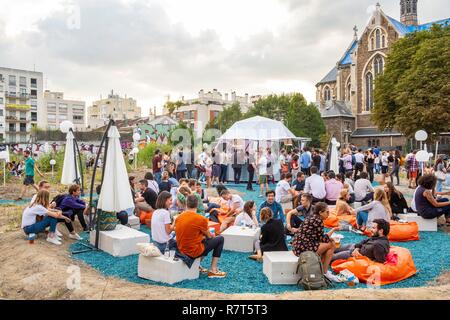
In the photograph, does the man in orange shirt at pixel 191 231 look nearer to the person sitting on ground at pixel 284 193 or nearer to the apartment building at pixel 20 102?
the person sitting on ground at pixel 284 193

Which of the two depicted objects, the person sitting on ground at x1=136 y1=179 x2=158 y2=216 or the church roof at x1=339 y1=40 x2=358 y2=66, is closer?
the person sitting on ground at x1=136 y1=179 x2=158 y2=216

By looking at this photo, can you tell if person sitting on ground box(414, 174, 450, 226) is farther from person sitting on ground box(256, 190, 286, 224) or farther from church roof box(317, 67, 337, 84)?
church roof box(317, 67, 337, 84)

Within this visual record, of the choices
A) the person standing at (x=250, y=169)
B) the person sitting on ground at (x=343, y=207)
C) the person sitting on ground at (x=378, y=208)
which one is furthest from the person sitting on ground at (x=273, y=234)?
the person standing at (x=250, y=169)

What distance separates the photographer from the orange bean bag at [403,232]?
8461 mm

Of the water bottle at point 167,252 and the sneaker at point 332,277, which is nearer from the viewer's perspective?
the sneaker at point 332,277

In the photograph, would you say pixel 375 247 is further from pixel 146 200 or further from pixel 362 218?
pixel 146 200

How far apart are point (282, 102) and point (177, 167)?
4414cm

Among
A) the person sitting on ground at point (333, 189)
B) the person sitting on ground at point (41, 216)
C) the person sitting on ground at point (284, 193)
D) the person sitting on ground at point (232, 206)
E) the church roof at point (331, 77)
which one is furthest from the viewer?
the church roof at point (331, 77)

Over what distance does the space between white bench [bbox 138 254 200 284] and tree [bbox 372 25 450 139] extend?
30.5 m

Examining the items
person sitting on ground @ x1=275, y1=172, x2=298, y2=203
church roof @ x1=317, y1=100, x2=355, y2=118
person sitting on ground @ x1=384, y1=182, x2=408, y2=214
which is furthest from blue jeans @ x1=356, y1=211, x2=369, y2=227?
church roof @ x1=317, y1=100, x2=355, y2=118

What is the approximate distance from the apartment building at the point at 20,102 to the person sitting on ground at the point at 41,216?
73.7 metres

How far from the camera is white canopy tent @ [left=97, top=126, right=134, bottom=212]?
734cm
